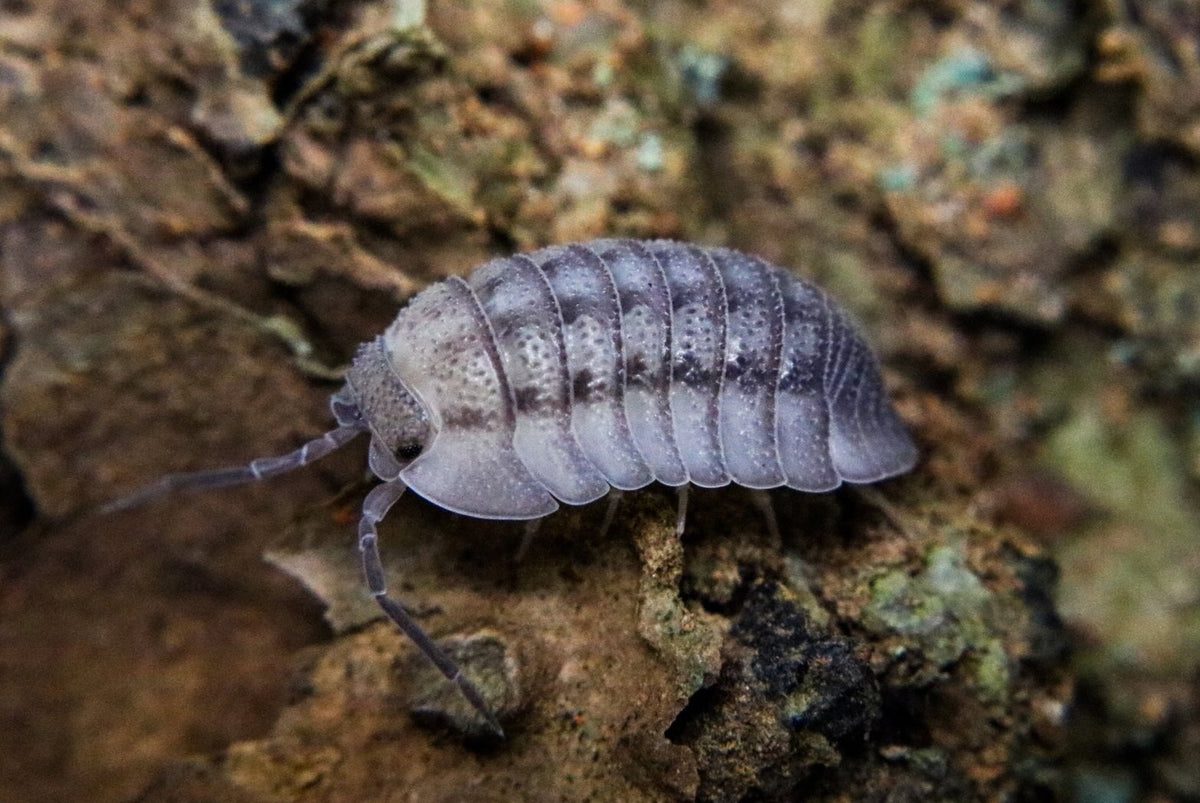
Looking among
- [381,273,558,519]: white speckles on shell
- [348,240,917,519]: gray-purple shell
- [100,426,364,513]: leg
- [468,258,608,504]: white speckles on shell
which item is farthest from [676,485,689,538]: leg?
[100,426,364,513]: leg

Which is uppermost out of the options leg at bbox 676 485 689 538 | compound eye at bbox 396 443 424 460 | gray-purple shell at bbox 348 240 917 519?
gray-purple shell at bbox 348 240 917 519

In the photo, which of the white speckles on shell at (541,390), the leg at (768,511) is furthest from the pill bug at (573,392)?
the leg at (768,511)

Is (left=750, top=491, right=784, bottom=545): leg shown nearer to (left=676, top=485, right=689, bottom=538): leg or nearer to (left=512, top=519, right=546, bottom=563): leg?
(left=676, top=485, right=689, bottom=538): leg

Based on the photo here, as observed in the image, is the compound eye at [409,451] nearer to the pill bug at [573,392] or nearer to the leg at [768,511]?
the pill bug at [573,392]

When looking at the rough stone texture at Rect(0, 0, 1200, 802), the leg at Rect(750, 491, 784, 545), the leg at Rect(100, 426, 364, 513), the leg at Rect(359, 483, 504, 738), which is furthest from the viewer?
the leg at Rect(750, 491, 784, 545)

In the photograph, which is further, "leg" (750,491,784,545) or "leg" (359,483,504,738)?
"leg" (750,491,784,545)

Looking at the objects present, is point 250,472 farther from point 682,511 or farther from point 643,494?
point 682,511
